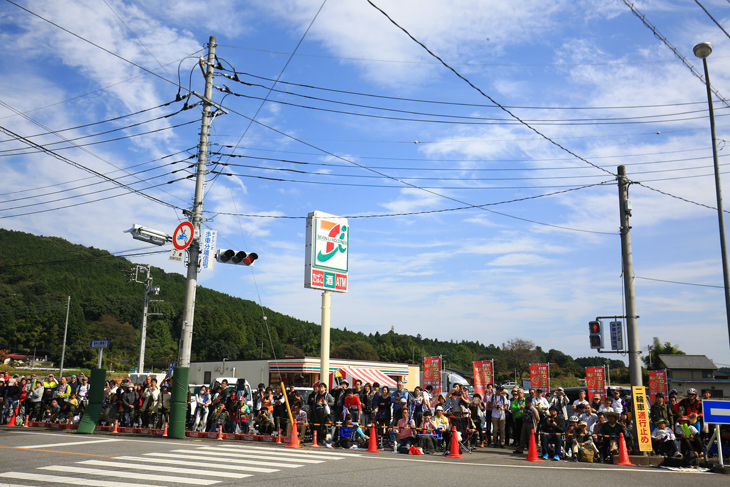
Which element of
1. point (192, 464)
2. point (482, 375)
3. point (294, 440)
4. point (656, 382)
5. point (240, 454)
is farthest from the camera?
point (482, 375)

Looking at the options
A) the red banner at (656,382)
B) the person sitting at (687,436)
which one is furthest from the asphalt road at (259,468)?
the red banner at (656,382)

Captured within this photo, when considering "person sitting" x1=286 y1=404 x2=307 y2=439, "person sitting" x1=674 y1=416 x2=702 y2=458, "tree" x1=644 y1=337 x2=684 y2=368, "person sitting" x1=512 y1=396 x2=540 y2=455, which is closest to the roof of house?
"tree" x1=644 y1=337 x2=684 y2=368

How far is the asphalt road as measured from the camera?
28.7ft

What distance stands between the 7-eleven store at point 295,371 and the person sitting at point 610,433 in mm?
21809

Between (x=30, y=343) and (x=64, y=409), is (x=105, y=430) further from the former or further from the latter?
(x=30, y=343)

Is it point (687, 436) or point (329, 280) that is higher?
point (329, 280)

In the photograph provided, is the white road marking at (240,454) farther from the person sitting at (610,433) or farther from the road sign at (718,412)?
the road sign at (718,412)

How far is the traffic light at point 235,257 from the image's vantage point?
1834 centimetres

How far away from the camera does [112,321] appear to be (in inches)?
4136

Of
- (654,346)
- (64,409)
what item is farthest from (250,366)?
(654,346)

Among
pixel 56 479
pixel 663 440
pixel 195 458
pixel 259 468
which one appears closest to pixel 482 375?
pixel 663 440

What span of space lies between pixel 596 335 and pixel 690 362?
35.9 m

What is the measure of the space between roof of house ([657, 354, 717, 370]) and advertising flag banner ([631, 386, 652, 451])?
3533 cm

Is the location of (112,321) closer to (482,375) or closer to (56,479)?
(482,375)
